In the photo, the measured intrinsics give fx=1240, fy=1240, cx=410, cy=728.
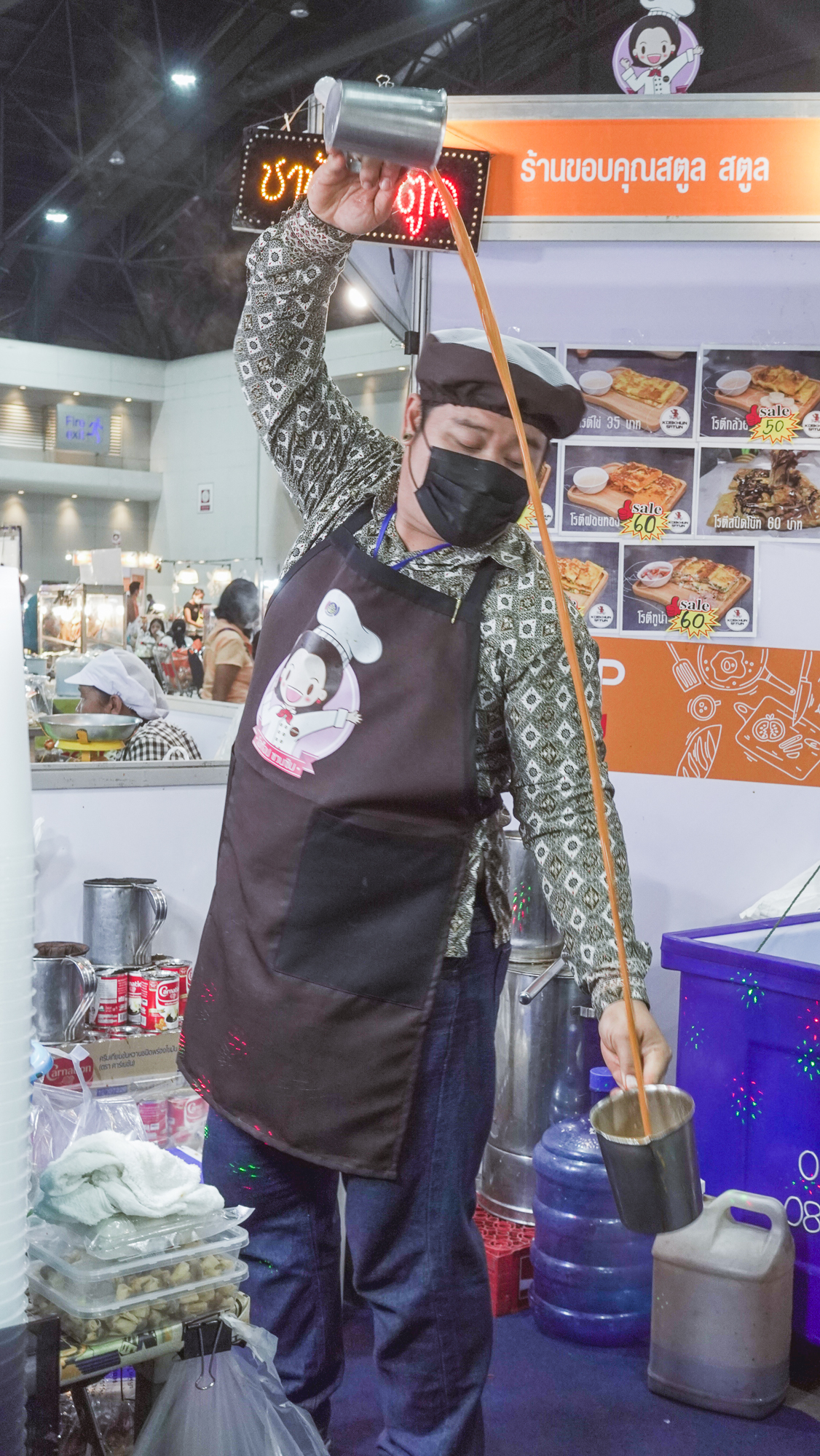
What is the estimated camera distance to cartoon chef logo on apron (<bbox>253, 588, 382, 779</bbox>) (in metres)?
1.46

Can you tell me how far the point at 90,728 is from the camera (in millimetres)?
3361

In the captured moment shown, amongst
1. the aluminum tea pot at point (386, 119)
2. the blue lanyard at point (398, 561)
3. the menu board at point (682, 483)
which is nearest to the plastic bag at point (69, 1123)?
the blue lanyard at point (398, 561)

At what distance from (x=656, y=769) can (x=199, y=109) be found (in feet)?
40.0

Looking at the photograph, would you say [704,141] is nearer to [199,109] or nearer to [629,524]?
[629,524]

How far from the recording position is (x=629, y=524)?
2.92 metres

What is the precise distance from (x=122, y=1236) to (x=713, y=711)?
2.29 meters

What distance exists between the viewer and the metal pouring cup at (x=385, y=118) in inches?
40.1

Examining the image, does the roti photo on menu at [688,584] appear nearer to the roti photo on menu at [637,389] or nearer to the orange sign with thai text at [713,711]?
the orange sign with thai text at [713,711]

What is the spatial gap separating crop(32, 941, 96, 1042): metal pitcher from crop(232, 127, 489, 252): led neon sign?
1.68 meters

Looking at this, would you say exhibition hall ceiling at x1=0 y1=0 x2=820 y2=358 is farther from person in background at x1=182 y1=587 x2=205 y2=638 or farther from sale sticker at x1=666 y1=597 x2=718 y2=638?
sale sticker at x1=666 y1=597 x2=718 y2=638

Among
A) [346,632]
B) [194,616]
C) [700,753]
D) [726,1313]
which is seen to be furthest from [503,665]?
[194,616]

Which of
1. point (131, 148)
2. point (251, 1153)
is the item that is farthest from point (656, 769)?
point (131, 148)

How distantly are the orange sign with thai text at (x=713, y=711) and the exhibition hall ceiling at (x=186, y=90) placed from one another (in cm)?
624

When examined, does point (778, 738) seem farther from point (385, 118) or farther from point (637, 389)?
point (385, 118)
